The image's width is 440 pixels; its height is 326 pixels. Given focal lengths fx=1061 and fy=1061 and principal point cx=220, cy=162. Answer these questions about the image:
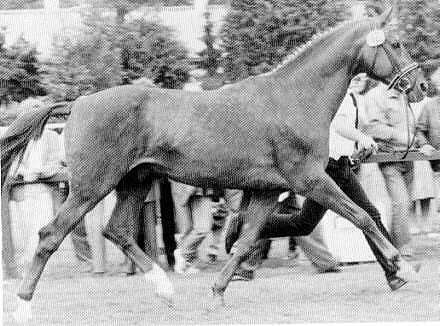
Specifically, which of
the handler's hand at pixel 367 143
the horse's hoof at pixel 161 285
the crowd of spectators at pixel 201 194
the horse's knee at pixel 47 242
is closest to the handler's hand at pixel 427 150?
the crowd of spectators at pixel 201 194

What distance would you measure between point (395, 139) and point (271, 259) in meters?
1.64

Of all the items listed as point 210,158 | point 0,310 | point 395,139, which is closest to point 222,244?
point 395,139

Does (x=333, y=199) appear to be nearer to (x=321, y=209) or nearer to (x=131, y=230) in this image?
(x=321, y=209)

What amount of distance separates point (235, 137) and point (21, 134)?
5.40 ft

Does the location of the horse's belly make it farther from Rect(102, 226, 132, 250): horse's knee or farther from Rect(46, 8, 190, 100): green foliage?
Rect(46, 8, 190, 100): green foliage

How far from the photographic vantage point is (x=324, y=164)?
7543 millimetres

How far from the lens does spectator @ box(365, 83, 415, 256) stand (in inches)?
369

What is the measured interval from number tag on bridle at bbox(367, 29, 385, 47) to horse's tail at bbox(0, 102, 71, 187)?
228 cm

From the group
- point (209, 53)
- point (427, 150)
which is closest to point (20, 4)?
point (209, 53)

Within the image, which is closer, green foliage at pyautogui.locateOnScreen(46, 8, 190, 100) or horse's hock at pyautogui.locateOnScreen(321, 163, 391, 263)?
horse's hock at pyautogui.locateOnScreen(321, 163, 391, 263)

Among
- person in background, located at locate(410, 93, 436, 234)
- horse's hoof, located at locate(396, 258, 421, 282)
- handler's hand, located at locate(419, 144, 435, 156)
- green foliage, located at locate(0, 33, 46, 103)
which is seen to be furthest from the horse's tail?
person in background, located at locate(410, 93, 436, 234)

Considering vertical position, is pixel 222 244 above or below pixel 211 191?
below

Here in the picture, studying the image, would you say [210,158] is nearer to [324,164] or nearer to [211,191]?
[324,164]

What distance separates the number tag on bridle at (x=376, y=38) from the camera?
300 inches
